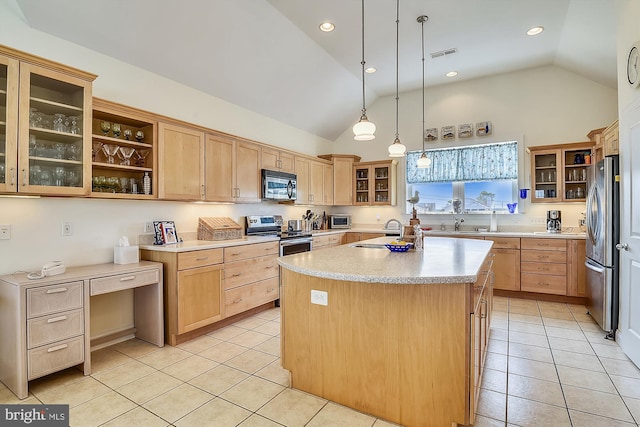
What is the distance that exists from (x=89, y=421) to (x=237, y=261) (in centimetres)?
187

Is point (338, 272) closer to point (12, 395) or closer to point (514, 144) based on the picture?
point (12, 395)

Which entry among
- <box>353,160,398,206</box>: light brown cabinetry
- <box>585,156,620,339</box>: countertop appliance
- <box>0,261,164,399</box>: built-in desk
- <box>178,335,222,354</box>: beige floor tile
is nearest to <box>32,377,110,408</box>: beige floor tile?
<box>0,261,164,399</box>: built-in desk

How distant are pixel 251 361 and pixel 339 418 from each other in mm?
1059

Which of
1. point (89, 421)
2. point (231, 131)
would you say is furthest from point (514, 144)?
point (89, 421)

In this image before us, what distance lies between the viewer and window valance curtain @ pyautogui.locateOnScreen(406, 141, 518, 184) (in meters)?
5.27

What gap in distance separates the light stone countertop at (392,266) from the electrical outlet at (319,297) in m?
0.19

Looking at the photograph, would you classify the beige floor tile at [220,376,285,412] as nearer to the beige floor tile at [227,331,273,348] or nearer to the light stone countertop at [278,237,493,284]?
the beige floor tile at [227,331,273,348]

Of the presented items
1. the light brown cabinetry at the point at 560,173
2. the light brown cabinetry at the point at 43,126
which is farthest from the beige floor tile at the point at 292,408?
the light brown cabinetry at the point at 560,173

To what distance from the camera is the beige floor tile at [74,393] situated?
2.18 meters

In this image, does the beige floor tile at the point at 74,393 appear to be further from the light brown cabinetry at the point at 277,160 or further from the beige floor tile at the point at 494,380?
the light brown cabinetry at the point at 277,160

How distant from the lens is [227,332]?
3449 mm

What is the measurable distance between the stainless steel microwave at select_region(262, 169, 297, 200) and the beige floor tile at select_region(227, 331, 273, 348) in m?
1.86

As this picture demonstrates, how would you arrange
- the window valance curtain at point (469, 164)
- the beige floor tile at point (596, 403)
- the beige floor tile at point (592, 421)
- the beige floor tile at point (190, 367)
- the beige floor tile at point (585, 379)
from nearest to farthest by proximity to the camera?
the beige floor tile at point (592, 421), the beige floor tile at point (596, 403), the beige floor tile at point (585, 379), the beige floor tile at point (190, 367), the window valance curtain at point (469, 164)

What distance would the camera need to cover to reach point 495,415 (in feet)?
6.56
